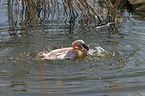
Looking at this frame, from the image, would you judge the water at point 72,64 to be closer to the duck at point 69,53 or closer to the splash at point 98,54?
the splash at point 98,54

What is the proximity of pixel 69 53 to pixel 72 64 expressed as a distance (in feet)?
1.76

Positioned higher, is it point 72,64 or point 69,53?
point 69,53

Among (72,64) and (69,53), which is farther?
(69,53)

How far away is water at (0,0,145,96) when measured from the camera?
5.91 metres

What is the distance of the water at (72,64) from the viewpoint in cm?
591

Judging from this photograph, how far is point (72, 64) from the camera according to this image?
7172 millimetres

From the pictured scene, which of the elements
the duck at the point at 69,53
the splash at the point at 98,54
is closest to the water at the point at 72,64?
the splash at the point at 98,54

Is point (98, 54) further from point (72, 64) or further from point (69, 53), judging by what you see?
point (72, 64)

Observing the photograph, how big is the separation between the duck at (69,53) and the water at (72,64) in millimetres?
213

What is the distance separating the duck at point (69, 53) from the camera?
25.0 feet

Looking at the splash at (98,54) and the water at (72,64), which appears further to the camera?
the splash at (98,54)

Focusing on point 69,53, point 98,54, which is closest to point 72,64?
point 69,53

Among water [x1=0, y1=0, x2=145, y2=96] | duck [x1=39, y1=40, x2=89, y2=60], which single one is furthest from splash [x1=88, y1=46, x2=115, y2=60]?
duck [x1=39, y1=40, x2=89, y2=60]

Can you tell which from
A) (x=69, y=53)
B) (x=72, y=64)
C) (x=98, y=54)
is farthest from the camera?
(x=98, y=54)
